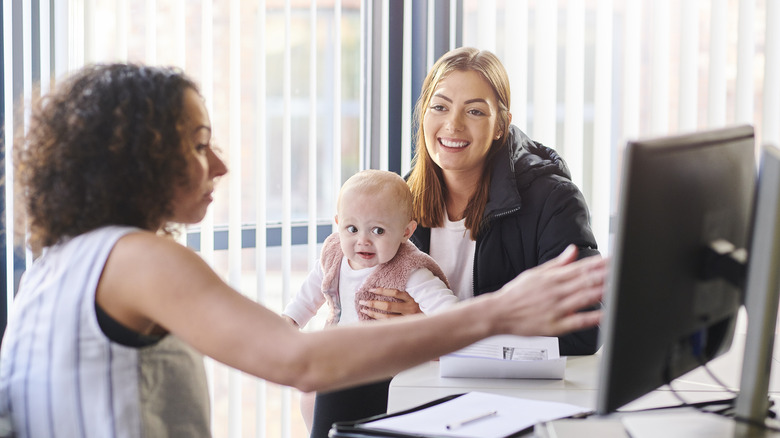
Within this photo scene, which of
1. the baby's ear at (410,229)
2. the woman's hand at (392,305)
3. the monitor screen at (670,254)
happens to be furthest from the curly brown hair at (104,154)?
the baby's ear at (410,229)

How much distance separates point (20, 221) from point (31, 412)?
32 cm

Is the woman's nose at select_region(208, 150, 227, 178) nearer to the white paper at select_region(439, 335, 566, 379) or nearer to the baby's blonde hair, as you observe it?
the white paper at select_region(439, 335, 566, 379)

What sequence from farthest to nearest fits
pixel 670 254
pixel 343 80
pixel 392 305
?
1. pixel 343 80
2. pixel 392 305
3. pixel 670 254

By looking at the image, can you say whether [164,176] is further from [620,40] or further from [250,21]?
[620,40]

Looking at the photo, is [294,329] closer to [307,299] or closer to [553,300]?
[553,300]

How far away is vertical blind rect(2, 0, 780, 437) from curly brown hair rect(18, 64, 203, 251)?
1.37 m

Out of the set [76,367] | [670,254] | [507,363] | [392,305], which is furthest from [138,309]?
[392,305]

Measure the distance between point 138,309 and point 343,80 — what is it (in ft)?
6.58

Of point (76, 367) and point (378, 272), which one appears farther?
point (378, 272)

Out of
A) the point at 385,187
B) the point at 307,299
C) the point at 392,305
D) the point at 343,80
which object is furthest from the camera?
the point at 343,80

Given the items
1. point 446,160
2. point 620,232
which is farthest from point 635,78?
point 620,232

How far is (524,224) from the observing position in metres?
2.36

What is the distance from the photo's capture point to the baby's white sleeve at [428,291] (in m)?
2.07

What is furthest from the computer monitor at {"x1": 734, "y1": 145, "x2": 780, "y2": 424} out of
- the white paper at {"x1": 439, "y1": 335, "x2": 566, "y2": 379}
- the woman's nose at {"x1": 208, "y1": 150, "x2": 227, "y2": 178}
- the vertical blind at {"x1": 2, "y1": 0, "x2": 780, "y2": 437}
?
the vertical blind at {"x1": 2, "y1": 0, "x2": 780, "y2": 437}
